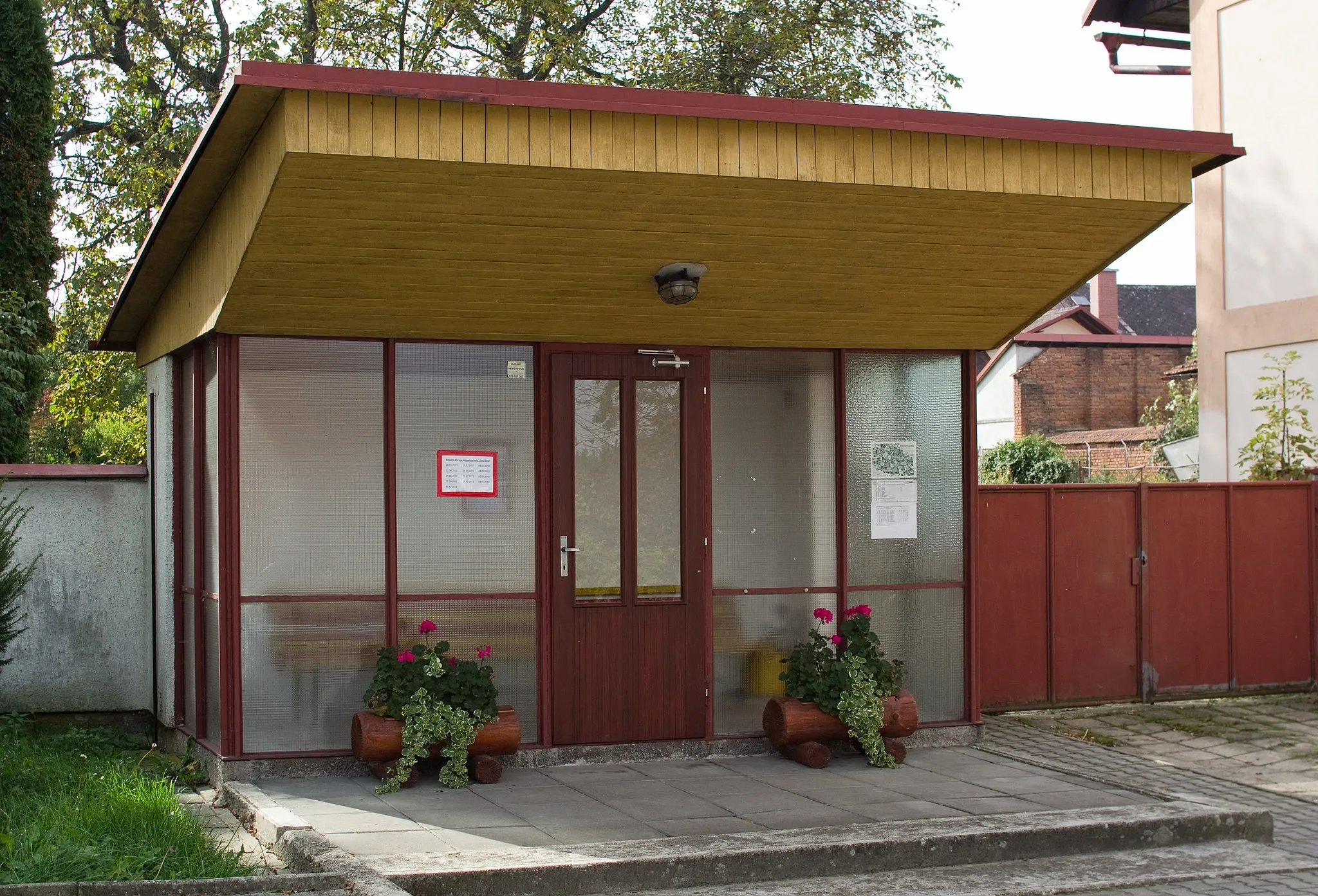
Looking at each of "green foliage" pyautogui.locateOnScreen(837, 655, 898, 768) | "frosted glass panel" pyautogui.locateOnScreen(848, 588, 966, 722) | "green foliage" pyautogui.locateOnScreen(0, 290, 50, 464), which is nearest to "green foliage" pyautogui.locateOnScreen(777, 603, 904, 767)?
"green foliage" pyautogui.locateOnScreen(837, 655, 898, 768)

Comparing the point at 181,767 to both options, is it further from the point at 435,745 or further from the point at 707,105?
the point at 707,105

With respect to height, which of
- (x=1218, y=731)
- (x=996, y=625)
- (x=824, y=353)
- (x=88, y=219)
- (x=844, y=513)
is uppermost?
(x=88, y=219)

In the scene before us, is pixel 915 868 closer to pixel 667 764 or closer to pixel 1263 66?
pixel 667 764

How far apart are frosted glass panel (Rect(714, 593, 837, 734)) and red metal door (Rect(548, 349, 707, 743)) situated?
166 millimetres

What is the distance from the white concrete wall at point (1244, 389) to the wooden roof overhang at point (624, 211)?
28.3 feet

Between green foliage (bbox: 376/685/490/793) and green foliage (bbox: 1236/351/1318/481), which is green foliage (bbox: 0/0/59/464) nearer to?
green foliage (bbox: 376/685/490/793)

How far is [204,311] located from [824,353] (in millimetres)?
3836

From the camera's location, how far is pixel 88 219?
21.2m

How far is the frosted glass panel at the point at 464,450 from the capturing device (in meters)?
8.24

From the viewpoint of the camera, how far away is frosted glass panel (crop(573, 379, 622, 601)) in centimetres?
847

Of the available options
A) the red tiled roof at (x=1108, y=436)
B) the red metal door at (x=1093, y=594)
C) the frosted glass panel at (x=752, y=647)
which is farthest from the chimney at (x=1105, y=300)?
the frosted glass panel at (x=752, y=647)

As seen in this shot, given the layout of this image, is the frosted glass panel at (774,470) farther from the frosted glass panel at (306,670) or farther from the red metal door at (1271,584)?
the red metal door at (1271,584)

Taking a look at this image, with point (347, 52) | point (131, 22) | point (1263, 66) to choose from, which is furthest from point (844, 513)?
point (131, 22)

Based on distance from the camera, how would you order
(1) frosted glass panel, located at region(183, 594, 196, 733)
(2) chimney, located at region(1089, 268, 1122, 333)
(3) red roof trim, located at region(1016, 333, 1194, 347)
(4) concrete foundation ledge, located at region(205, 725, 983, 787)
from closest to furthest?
(4) concrete foundation ledge, located at region(205, 725, 983, 787)
(1) frosted glass panel, located at region(183, 594, 196, 733)
(3) red roof trim, located at region(1016, 333, 1194, 347)
(2) chimney, located at region(1089, 268, 1122, 333)
